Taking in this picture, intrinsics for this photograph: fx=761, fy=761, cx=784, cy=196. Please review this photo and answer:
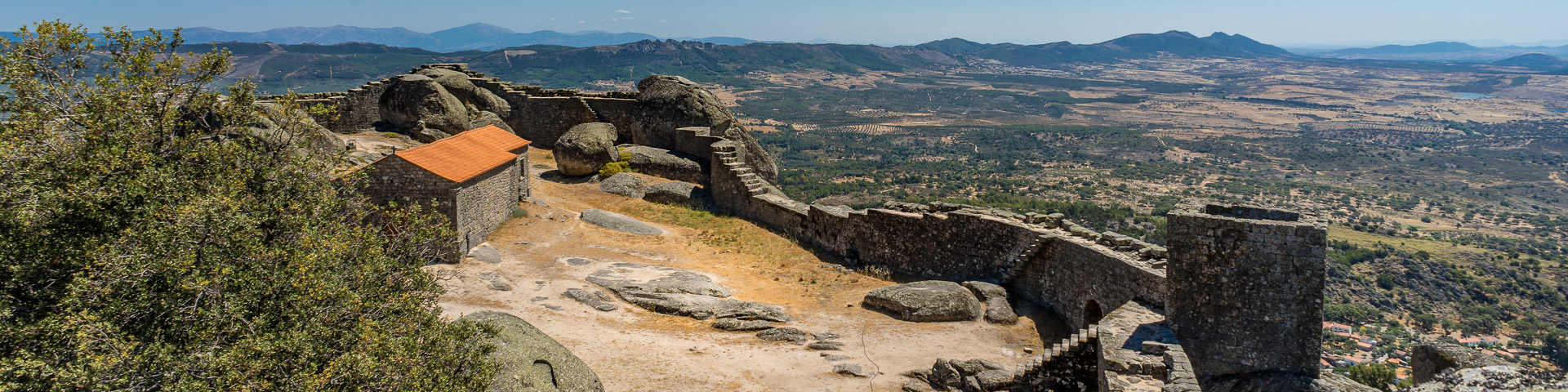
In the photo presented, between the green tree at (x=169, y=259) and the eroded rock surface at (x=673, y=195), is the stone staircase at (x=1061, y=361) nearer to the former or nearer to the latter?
the green tree at (x=169, y=259)

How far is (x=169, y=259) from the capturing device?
7391 mm

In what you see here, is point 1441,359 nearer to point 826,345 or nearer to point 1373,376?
point 1373,376

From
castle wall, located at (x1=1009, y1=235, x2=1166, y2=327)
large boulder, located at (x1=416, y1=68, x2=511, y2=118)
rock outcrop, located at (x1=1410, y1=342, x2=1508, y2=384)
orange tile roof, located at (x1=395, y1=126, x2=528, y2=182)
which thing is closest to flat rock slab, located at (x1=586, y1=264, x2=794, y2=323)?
orange tile roof, located at (x1=395, y1=126, x2=528, y2=182)

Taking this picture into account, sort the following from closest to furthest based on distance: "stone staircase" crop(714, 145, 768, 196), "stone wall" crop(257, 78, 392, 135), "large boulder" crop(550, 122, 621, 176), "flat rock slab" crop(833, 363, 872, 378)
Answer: "flat rock slab" crop(833, 363, 872, 378)
"stone staircase" crop(714, 145, 768, 196)
"large boulder" crop(550, 122, 621, 176)
"stone wall" crop(257, 78, 392, 135)

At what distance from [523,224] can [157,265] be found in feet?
38.5

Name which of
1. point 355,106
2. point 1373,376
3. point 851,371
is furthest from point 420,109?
point 1373,376

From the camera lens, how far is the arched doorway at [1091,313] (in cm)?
1409

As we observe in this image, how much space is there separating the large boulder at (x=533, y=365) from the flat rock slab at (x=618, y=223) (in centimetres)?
897

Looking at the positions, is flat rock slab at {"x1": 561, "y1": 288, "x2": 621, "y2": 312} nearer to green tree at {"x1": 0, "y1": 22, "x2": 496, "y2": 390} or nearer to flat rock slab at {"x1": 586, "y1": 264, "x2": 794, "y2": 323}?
flat rock slab at {"x1": 586, "y1": 264, "x2": 794, "y2": 323}

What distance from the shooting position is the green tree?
6762 millimetres

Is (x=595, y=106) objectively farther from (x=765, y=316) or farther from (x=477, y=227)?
(x=765, y=316)

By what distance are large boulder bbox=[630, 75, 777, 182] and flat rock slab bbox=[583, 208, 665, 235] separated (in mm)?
6869

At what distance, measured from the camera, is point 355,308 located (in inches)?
314

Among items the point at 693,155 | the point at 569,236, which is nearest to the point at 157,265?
the point at 569,236
